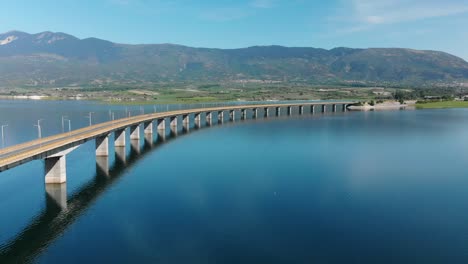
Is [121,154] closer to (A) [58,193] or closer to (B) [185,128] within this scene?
(A) [58,193]

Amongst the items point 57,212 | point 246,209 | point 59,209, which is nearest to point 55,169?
point 59,209

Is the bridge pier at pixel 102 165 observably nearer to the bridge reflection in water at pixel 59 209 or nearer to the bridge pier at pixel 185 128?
the bridge reflection in water at pixel 59 209

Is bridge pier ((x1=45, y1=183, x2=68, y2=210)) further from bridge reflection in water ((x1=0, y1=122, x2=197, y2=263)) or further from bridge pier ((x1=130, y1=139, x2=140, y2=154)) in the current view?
bridge pier ((x1=130, y1=139, x2=140, y2=154))

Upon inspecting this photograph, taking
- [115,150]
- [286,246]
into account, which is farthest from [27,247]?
[115,150]

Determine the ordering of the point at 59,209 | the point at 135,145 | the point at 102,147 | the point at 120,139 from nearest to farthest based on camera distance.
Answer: the point at 59,209
the point at 102,147
the point at 120,139
the point at 135,145

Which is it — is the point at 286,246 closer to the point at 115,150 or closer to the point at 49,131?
the point at 115,150

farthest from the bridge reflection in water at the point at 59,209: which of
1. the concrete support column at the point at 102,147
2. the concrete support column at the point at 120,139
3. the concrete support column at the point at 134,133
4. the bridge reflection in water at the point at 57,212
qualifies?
the concrete support column at the point at 134,133

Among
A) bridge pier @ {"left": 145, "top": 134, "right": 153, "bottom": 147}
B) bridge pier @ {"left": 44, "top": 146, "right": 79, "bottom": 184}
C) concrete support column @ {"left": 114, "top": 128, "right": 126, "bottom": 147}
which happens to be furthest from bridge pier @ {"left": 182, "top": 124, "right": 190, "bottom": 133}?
bridge pier @ {"left": 44, "top": 146, "right": 79, "bottom": 184}
